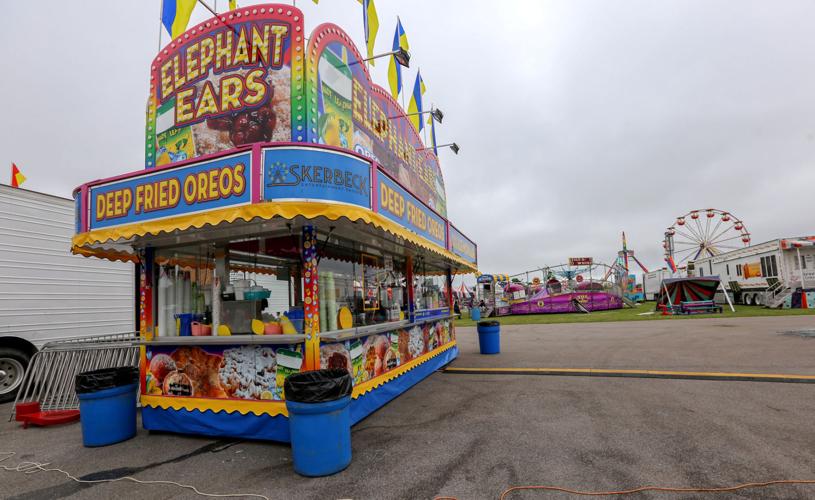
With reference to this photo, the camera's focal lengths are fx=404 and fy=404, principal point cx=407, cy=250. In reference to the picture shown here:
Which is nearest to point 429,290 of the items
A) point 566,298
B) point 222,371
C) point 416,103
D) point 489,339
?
point 489,339

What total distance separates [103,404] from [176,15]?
492cm

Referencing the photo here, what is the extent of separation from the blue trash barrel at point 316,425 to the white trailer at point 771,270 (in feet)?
87.9

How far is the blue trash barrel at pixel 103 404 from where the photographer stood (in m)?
4.82

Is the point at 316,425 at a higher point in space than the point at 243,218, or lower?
lower

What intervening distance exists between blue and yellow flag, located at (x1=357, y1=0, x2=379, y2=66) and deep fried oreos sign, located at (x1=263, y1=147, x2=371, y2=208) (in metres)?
3.01

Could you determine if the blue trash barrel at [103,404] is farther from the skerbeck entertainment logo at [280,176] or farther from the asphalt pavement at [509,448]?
the skerbeck entertainment logo at [280,176]

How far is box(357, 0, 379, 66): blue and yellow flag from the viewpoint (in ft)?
21.1

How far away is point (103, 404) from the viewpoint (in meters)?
4.91

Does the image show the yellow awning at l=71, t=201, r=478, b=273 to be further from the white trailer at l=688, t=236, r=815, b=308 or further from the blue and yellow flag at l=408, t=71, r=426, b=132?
the white trailer at l=688, t=236, r=815, b=308

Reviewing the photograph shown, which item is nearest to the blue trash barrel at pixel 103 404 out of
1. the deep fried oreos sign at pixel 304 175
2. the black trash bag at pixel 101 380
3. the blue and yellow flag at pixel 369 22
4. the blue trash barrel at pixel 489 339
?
the black trash bag at pixel 101 380

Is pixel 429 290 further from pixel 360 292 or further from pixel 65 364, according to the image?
pixel 65 364

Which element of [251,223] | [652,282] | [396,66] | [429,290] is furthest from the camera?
[652,282]

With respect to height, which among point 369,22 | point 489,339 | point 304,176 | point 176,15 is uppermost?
point 369,22

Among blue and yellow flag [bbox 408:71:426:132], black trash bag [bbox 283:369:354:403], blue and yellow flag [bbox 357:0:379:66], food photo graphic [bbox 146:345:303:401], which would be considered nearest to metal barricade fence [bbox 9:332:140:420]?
food photo graphic [bbox 146:345:303:401]
